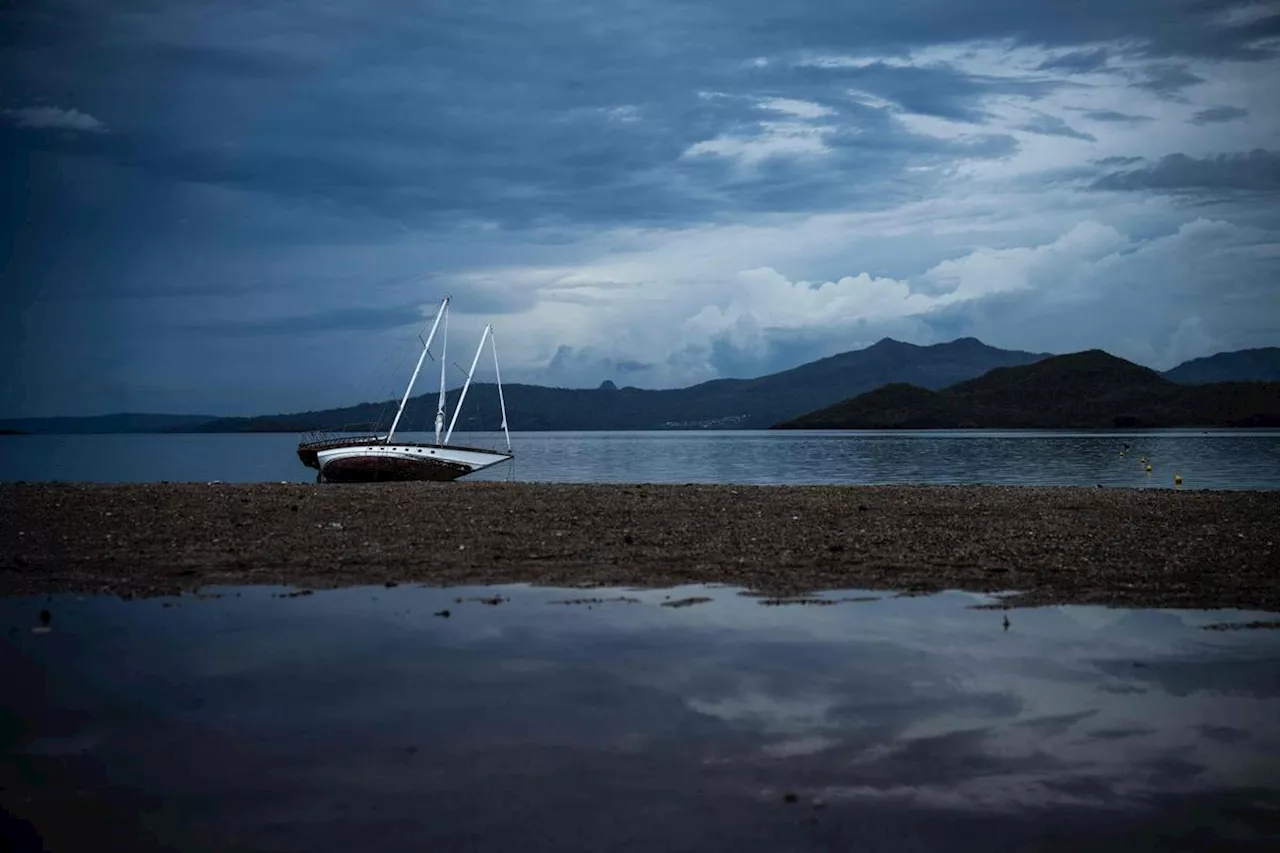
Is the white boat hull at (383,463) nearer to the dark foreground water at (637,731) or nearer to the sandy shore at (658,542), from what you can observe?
the sandy shore at (658,542)

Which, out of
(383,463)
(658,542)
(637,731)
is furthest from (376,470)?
(637,731)

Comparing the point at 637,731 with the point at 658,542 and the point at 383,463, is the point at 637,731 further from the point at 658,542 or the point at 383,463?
the point at 383,463

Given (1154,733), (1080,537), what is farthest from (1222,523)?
(1154,733)

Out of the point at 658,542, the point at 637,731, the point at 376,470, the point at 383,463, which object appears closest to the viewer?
the point at 637,731

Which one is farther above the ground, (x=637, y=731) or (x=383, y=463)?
(x=383, y=463)

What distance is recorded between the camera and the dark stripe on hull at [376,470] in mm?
57719

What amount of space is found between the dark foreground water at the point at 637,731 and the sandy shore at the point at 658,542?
3.08m

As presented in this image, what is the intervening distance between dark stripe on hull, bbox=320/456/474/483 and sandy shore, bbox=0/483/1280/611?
2275 centimetres

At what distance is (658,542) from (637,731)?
13602 millimetres

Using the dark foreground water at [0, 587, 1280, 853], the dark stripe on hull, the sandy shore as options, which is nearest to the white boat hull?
the dark stripe on hull

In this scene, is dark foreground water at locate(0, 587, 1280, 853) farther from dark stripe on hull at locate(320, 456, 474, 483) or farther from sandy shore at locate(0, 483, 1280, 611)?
dark stripe on hull at locate(320, 456, 474, 483)

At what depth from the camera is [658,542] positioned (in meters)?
22.7

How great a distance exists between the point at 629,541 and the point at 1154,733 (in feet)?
47.6

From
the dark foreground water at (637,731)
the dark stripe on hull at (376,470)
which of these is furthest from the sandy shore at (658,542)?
the dark stripe on hull at (376,470)
